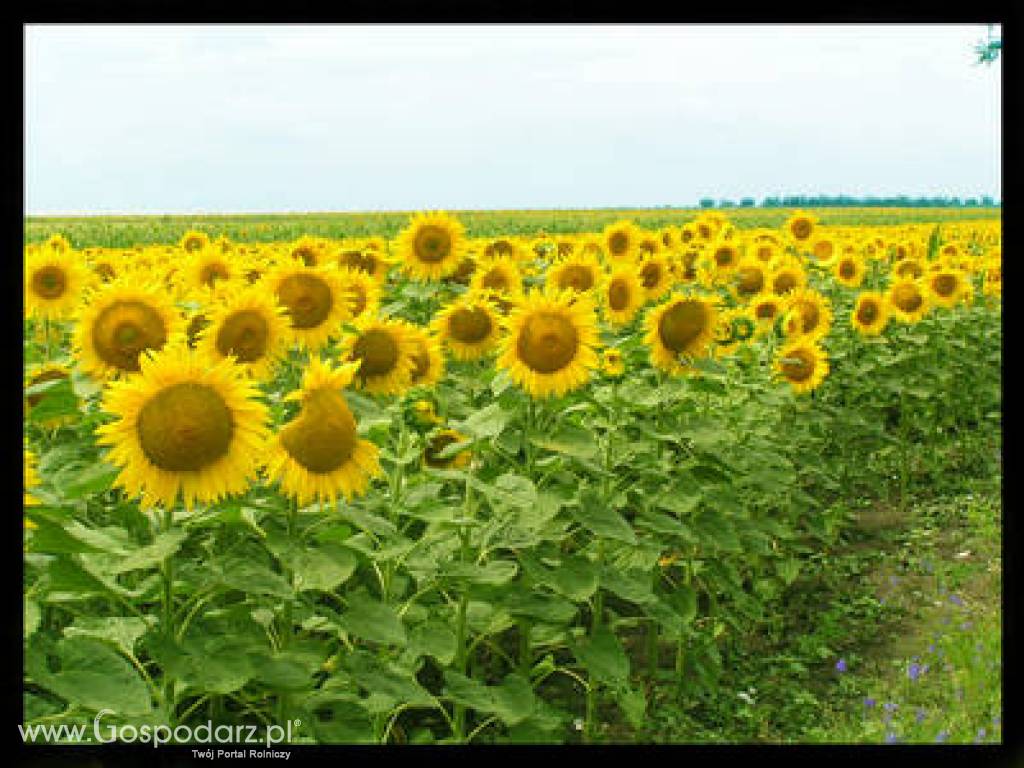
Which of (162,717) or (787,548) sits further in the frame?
(787,548)

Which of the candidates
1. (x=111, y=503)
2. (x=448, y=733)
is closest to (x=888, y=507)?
(x=448, y=733)

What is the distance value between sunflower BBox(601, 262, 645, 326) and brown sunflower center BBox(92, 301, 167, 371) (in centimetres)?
255

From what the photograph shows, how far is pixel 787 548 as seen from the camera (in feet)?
22.8

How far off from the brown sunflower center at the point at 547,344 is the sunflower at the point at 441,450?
0.49 m

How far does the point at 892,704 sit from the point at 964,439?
5661mm

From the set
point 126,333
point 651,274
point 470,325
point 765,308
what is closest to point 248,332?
point 126,333

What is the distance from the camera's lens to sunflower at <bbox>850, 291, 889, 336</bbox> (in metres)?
8.17

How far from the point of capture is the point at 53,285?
531 cm

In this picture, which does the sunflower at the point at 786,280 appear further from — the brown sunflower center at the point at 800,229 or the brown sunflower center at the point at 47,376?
the brown sunflower center at the point at 47,376

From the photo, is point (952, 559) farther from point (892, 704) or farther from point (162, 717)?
point (162, 717)

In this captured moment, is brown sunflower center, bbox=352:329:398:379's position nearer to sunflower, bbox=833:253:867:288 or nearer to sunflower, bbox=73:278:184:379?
sunflower, bbox=73:278:184:379

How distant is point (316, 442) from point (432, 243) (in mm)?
3177

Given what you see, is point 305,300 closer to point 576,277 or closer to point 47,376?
point 47,376
